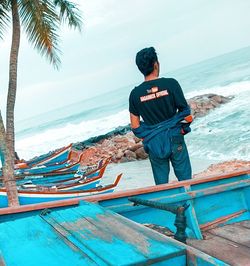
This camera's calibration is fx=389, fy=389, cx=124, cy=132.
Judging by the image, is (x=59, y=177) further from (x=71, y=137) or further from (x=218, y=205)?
(x=71, y=137)

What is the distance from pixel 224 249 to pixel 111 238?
4.91ft

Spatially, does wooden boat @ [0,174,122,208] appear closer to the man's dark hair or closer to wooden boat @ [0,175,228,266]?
the man's dark hair

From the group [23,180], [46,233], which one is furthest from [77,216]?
[23,180]

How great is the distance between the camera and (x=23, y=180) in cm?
1053

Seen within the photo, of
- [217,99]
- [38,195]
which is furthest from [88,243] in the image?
[217,99]

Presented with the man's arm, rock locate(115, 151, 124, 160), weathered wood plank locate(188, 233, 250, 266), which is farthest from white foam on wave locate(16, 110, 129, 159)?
weathered wood plank locate(188, 233, 250, 266)

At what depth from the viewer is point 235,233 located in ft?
12.2

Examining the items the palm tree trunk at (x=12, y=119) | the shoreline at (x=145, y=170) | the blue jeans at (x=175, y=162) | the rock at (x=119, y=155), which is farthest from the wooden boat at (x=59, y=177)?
the rock at (x=119, y=155)

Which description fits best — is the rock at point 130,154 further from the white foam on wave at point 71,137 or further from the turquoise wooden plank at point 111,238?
the white foam on wave at point 71,137

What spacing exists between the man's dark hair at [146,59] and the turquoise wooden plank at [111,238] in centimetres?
192

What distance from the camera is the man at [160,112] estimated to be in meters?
4.24

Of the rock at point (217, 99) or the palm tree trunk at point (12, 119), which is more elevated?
the palm tree trunk at point (12, 119)

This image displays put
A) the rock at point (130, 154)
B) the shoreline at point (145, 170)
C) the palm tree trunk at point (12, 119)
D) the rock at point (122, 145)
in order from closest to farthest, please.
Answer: the palm tree trunk at point (12, 119) < the shoreline at point (145, 170) < the rock at point (130, 154) < the rock at point (122, 145)

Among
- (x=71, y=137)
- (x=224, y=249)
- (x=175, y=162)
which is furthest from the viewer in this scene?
(x=71, y=137)
